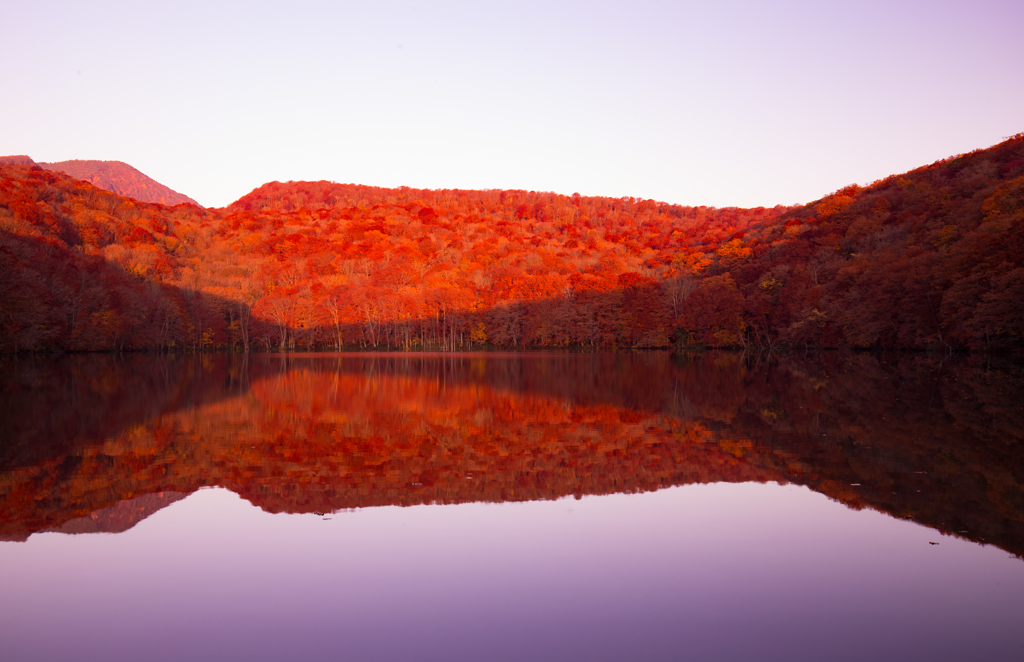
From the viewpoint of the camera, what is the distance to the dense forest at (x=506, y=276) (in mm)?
47750

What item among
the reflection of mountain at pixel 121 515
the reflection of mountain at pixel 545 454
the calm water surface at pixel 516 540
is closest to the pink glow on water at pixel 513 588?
the calm water surface at pixel 516 540

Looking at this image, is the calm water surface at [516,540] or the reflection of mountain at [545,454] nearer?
the calm water surface at [516,540]

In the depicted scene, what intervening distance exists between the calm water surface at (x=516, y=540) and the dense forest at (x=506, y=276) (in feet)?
117

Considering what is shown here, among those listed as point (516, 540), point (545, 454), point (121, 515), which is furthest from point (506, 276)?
point (516, 540)

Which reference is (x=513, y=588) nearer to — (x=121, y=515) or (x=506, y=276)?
(x=121, y=515)

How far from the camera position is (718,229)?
132m

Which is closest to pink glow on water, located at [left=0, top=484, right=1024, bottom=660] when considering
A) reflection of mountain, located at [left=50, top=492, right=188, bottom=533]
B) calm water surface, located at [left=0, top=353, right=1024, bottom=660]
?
calm water surface, located at [left=0, top=353, right=1024, bottom=660]

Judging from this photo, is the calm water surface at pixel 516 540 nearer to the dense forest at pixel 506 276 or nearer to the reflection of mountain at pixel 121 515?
the reflection of mountain at pixel 121 515

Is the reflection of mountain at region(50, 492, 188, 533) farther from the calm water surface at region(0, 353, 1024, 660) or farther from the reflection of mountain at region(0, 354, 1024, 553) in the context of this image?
the reflection of mountain at region(0, 354, 1024, 553)

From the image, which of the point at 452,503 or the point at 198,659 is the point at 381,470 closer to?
the point at 452,503

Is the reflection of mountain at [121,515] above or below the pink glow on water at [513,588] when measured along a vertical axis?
below

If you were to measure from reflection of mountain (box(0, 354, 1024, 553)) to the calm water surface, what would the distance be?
0.07 metres

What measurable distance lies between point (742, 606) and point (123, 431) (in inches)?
483

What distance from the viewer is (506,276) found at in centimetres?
9094
